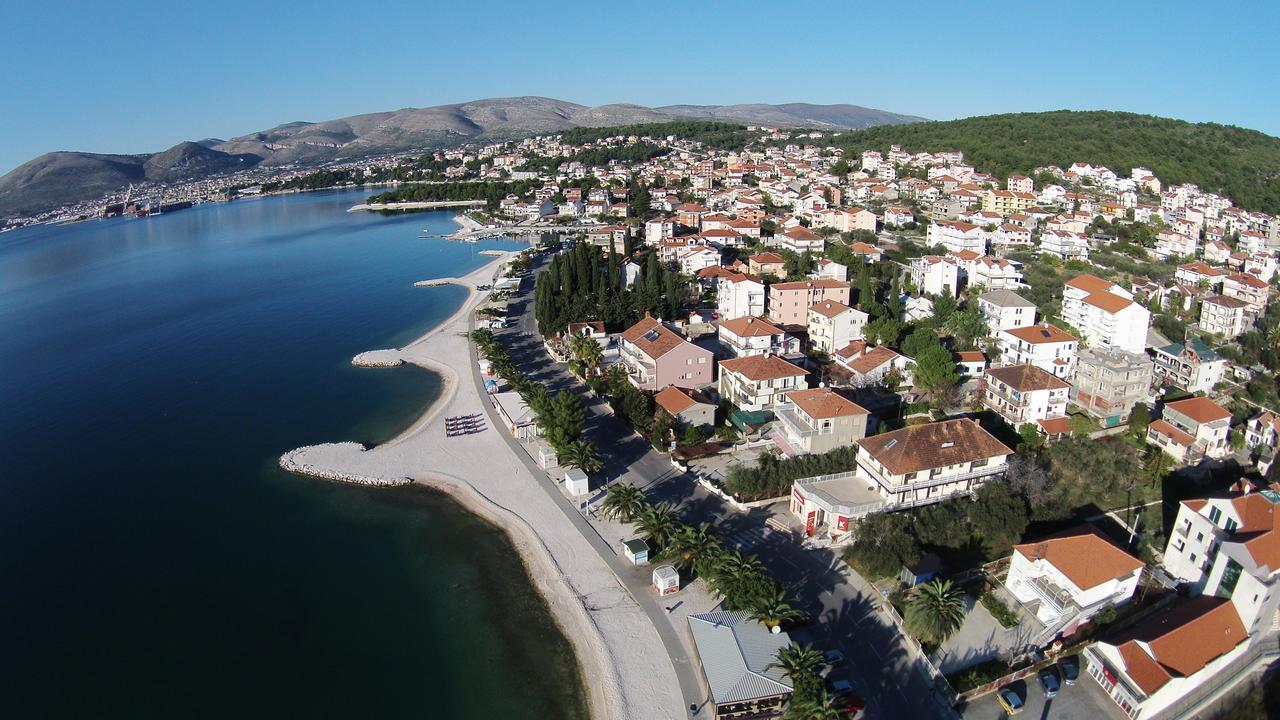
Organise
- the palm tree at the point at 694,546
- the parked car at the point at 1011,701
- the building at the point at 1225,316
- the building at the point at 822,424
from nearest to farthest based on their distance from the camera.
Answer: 1. the parked car at the point at 1011,701
2. the palm tree at the point at 694,546
3. the building at the point at 822,424
4. the building at the point at 1225,316

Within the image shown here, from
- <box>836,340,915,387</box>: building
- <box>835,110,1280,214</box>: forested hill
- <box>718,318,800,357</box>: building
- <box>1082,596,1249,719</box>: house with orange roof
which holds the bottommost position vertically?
<box>1082,596,1249,719</box>: house with orange roof

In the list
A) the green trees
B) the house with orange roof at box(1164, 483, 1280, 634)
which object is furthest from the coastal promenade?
the house with orange roof at box(1164, 483, 1280, 634)

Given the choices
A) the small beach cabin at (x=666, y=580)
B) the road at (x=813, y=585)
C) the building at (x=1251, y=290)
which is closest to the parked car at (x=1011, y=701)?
the road at (x=813, y=585)

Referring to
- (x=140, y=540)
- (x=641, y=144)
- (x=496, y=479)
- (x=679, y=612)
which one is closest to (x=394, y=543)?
(x=496, y=479)

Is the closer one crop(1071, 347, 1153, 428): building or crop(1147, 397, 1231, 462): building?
crop(1147, 397, 1231, 462): building

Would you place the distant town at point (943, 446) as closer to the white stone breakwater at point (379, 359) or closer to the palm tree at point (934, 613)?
the palm tree at point (934, 613)

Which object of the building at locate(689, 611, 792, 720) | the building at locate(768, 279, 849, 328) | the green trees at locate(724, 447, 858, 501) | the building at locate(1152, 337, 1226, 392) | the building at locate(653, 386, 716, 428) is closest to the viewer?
the building at locate(689, 611, 792, 720)

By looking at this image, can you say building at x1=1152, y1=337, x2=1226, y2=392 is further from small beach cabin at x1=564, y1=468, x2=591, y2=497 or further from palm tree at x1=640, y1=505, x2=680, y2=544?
small beach cabin at x1=564, y1=468, x2=591, y2=497
